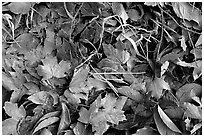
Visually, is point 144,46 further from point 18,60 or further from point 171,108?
point 18,60

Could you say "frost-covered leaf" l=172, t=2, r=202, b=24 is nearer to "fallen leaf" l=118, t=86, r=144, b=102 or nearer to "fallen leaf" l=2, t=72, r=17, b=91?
"fallen leaf" l=118, t=86, r=144, b=102

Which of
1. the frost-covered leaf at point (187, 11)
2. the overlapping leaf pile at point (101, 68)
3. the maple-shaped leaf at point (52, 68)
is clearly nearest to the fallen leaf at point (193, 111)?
the overlapping leaf pile at point (101, 68)

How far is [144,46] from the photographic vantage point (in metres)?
1.06

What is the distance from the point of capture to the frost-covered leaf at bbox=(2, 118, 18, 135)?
994mm

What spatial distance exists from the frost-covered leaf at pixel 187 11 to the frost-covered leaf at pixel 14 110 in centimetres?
50

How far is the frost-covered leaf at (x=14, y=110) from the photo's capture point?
1000mm

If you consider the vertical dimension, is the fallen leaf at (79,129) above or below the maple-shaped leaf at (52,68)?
below

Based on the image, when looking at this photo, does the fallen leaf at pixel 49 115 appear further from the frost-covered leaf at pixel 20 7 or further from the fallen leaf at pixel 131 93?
the frost-covered leaf at pixel 20 7

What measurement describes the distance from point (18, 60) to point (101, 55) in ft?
0.77

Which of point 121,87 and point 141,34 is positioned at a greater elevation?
point 141,34

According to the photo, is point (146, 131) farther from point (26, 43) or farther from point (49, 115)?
point (26, 43)

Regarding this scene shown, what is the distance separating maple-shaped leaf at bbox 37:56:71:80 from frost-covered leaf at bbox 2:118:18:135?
144mm

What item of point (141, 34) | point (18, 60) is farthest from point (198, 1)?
point (18, 60)

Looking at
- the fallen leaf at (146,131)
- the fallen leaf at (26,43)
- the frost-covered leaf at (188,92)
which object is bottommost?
the fallen leaf at (146,131)
